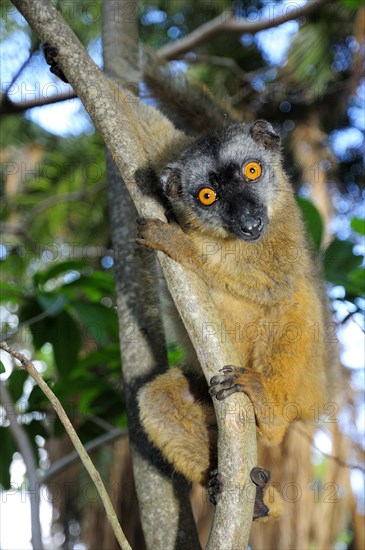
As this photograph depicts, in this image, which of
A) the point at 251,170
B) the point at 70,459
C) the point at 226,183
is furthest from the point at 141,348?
the point at 251,170

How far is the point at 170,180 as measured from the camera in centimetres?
490

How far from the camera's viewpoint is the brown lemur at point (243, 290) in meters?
4.83

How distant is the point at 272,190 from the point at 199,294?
74.8 inches

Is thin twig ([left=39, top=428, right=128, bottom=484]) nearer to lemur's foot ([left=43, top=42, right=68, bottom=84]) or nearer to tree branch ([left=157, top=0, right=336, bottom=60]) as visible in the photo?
lemur's foot ([left=43, top=42, right=68, bottom=84])

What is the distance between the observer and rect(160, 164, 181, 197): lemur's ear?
4.86m

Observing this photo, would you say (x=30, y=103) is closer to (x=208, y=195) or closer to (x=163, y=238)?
(x=208, y=195)

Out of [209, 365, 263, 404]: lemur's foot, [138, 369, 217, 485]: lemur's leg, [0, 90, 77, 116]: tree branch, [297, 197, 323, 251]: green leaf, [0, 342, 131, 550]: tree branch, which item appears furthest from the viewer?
[0, 90, 77, 116]: tree branch

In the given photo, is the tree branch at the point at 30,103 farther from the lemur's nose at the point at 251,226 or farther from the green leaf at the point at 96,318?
the lemur's nose at the point at 251,226

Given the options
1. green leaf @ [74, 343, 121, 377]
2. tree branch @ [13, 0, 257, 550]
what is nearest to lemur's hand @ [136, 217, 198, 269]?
tree branch @ [13, 0, 257, 550]

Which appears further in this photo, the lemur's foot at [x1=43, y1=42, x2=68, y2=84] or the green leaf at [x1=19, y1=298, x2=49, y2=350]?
the green leaf at [x1=19, y1=298, x2=49, y2=350]

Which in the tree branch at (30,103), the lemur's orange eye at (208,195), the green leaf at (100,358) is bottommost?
the green leaf at (100,358)

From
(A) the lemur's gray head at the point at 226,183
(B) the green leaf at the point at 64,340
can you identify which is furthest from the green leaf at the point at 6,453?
(A) the lemur's gray head at the point at 226,183

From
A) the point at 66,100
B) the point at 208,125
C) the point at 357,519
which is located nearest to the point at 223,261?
the point at 208,125

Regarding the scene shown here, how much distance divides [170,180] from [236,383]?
170 cm
